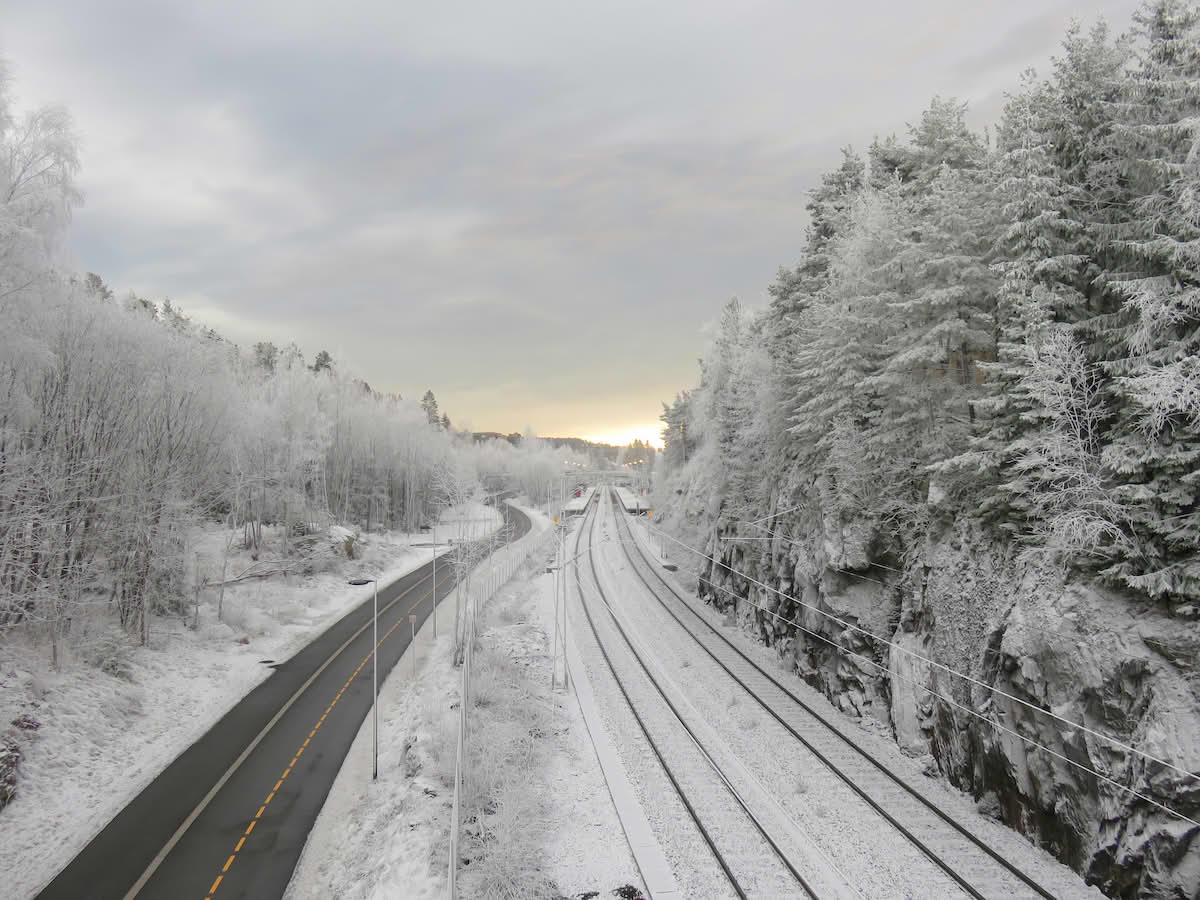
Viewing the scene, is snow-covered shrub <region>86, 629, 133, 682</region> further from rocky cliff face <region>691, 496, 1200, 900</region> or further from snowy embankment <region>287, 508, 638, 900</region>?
rocky cliff face <region>691, 496, 1200, 900</region>

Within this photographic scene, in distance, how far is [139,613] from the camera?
32.9 metres

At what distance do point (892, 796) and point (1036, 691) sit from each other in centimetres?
567

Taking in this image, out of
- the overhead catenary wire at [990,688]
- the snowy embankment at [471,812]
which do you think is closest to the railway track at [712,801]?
the snowy embankment at [471,812]

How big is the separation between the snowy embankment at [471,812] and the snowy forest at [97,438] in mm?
13059

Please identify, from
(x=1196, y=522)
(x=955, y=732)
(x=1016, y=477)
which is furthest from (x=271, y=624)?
(x=1196, y=522)

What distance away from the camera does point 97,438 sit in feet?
95.4

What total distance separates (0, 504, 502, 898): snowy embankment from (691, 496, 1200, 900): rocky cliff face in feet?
84.1

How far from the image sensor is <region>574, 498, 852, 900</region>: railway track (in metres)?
15.2

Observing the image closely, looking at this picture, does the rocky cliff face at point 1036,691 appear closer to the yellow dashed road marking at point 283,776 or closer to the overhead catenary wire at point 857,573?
the overhead catenary wire at point 857,573

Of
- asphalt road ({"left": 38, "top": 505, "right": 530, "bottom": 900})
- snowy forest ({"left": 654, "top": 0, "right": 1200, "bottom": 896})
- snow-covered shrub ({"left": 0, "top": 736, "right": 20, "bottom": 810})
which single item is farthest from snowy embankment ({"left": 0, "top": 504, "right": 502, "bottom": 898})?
snowy forest ({"left": 654, "top": 0, "right": 1200, "bottom": 896})

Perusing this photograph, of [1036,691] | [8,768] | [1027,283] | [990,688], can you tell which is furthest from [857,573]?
[8,768]

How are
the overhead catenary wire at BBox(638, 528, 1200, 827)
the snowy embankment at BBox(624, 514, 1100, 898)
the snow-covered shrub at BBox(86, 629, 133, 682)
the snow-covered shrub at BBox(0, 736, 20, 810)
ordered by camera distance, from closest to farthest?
1. the overhead catenary wire at BBox(638, 528, 1200, 827)
2. the snowy embankment at BBox(624, 514, 1100, 898)
3. the snow-covered shrub at BBox(0, 736, 20, 810)
4. the snow-covered shrub at BBox(86, 629, 133, 682)

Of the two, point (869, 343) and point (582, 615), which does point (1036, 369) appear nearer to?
point (869, 343)

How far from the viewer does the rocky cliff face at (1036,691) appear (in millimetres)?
12188
